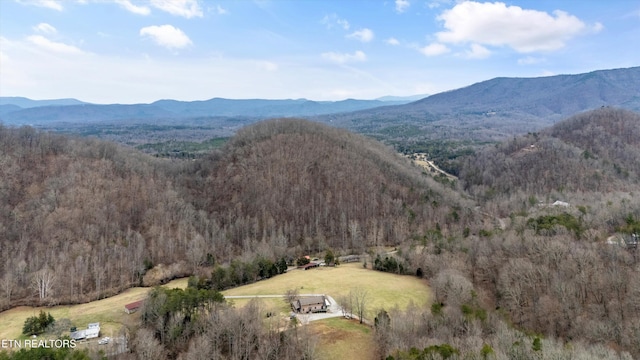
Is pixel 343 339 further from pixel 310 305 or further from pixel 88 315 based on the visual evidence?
pixel 88 315

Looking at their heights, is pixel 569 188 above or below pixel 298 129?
below

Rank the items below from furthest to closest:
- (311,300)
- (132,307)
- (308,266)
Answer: (308,266) < (132,307) < (311,300)

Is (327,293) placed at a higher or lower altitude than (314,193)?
lower

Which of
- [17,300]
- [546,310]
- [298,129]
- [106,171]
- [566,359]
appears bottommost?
[17,300]

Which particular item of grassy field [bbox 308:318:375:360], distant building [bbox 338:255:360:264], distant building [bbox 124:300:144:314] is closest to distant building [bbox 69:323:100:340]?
distant building [bbox 124:300:144:314]

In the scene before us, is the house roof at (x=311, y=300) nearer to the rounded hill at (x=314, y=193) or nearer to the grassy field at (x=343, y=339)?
the grassy field at (x=343, y=339)

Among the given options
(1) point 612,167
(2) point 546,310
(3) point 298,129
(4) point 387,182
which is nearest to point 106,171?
(3) point 298,129

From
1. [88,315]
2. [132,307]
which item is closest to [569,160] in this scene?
[132,307]

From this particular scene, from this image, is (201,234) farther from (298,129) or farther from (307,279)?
(298,129)
